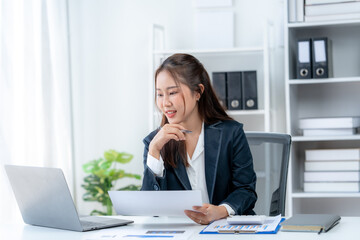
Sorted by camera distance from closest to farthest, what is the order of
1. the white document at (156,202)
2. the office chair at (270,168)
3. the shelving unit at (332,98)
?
the white document at (156,202), the office chair at (270,168), the shelving unit at (332,98)

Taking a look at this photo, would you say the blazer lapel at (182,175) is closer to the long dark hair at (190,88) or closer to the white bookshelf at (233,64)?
the long dark hair at (190,88)

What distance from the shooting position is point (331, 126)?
9.81ft

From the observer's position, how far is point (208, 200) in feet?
6.41

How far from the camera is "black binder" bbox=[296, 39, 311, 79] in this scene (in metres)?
3.00

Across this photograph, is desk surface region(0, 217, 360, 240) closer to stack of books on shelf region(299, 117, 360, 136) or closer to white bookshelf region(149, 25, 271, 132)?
stack of books on shelf region(299, 117, 360, 136)

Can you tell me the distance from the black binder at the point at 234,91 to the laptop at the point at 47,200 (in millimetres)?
1563

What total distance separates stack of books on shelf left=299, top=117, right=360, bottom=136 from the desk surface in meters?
1.41

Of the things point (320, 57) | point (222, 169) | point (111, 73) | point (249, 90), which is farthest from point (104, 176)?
point (222, 169)

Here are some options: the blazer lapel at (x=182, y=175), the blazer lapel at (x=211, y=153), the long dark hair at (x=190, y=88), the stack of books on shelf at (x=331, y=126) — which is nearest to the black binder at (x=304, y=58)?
the stack of books on shelf at (x=331, y=126)

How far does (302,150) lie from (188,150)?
1532mm

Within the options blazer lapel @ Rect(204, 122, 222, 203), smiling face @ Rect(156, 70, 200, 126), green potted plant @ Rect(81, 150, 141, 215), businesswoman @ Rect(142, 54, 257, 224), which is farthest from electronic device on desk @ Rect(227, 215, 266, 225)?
green potted plant @ Rect(81, 150, 141, 215)

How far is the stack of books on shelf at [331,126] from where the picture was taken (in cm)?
297

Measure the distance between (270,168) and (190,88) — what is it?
1.57 feet

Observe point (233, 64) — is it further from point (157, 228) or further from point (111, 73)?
point (157, 228)
